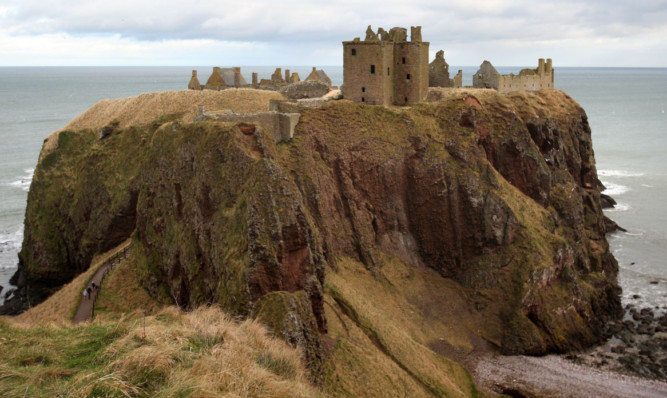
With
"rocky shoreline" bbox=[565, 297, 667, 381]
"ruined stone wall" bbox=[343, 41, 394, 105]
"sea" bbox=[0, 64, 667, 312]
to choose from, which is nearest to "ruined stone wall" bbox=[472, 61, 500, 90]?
"ruined stone wall" bbox=[343, 41, 394, 105]

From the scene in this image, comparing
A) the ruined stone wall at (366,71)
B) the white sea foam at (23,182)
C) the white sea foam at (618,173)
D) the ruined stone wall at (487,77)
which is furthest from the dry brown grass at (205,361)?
the white sea foam at (618,173)

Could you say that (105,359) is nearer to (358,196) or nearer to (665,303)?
(358,196)

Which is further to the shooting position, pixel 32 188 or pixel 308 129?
pixel 32 188

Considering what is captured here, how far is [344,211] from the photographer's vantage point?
47.0 metres

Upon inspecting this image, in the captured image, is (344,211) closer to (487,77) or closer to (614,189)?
(487,77)

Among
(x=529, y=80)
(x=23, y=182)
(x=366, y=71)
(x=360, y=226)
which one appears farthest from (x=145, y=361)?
(x=23, y=182)

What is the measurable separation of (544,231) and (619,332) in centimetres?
949

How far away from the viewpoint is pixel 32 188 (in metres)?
60.4

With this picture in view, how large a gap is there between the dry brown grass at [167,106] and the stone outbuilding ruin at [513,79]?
2318 cm

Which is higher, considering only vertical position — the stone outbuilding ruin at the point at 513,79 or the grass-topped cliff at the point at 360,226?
the stone outbuilding ruin at the point at 513,79

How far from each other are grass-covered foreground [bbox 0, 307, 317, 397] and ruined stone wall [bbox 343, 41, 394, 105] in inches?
1490

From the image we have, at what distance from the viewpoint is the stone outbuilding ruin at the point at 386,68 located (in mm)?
54156

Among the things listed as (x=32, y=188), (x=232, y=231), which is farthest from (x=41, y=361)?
(x=32, y=188)

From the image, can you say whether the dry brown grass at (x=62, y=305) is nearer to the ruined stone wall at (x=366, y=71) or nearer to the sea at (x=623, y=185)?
the sea at (x=623, y=185)
